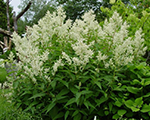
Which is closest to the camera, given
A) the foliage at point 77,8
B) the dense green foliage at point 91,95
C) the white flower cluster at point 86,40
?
the dense green foliage at point 91,95

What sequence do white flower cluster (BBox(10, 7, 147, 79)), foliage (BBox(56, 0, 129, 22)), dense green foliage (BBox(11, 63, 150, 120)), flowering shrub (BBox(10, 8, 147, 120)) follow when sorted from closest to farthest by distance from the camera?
flowering shrub (BBox(10, 8, 147, 120)), dense green foliage (BBox(11, 63, 150, 120)), white flower cluster (BBox(10, 7, 147, 79)), foliage (BBox(56, 0, 129, 22))

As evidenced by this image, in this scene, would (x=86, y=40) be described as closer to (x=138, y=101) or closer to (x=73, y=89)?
(x=73, y=89)

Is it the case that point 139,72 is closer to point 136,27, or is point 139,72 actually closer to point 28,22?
point 136,27

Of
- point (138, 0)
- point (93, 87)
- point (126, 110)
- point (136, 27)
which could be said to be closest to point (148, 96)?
point (126, 110)

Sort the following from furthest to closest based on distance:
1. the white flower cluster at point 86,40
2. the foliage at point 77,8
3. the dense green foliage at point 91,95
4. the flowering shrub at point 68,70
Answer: the foliage at point 77,8
the white flower cluster at point 86,40
the dense green foliage at point 91,95
the flowering shrub at point 68,70

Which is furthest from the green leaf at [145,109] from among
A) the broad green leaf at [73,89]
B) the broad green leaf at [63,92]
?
the broad green leaf at [63,92]

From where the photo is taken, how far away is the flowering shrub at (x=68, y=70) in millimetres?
2855

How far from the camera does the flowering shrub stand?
2.86m

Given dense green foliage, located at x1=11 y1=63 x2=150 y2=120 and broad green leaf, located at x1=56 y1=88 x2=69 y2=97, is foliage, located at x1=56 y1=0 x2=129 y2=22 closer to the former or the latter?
dense green foliage, located at x1=11 y1=63 x2=150 y2=120

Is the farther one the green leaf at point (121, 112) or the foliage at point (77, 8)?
the foliage at point (77, 8)

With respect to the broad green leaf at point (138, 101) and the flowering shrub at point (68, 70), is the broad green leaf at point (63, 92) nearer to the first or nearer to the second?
the flowering shrub at point (68, 70)

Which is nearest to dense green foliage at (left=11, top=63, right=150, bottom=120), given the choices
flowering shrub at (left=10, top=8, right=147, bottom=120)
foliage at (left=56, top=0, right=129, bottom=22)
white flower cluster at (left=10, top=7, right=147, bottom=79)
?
flowering shrub at (left=10, top=8, right=147, bottom=120)

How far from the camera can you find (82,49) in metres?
2.67

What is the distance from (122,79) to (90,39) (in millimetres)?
1049
